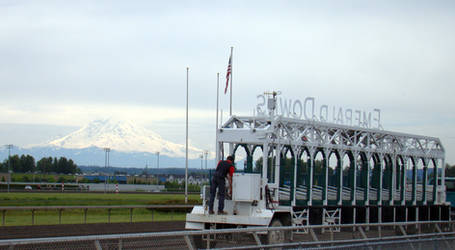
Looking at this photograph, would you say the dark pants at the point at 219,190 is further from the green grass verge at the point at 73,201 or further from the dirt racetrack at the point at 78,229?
the green grass verge at the point at 73,201

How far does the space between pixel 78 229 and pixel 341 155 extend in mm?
9984

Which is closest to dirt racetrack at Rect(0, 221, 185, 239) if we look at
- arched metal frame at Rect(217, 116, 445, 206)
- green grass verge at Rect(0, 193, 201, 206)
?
arched metal frame at Rect(217, 116, 445, 206)

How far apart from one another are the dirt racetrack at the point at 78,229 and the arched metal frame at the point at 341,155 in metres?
6.03

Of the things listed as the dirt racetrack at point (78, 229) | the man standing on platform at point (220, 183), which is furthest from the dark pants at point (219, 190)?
the dirt racetrack at point (78, 229)

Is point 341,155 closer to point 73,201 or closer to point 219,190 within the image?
point 219,190

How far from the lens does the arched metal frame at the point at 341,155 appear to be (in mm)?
21234

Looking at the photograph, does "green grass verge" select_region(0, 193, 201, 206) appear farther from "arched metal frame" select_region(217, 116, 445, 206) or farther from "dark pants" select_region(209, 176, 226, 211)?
"dark pants" select_region(209, 176, 226, 211)

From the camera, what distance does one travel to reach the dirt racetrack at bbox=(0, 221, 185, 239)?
2285 centimetres

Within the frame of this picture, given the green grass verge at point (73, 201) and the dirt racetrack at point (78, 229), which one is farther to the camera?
the green grass verge at point (73, 201)

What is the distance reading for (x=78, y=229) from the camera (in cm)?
2522

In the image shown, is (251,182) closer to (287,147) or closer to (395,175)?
(287,147)

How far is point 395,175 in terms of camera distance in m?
29.0

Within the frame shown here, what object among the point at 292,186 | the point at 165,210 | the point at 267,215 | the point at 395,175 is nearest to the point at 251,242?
the point at 267,215

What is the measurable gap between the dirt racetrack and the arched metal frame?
6027 mm
